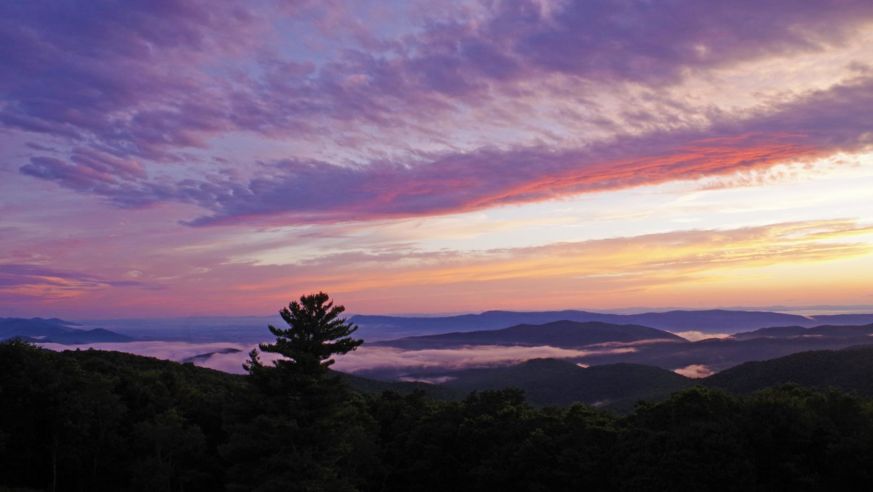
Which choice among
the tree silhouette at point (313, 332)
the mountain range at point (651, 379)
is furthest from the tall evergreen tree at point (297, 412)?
the mountain range at point (651, 379)

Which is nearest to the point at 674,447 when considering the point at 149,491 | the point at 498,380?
the point at 149,491

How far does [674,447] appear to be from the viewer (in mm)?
29922

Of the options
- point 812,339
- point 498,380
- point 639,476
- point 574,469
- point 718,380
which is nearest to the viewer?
point 639,476

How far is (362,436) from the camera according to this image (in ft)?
119

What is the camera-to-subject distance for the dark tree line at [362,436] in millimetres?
28047

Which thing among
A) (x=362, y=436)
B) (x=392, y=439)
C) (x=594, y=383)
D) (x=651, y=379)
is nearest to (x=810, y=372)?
(x=651, y=379)

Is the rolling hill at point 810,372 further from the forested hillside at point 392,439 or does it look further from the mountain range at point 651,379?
the forested hillside at point 392,439

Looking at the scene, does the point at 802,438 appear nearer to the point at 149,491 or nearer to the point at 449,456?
the point at 449,456

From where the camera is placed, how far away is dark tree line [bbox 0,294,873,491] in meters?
28.0

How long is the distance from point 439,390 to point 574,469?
315 ft

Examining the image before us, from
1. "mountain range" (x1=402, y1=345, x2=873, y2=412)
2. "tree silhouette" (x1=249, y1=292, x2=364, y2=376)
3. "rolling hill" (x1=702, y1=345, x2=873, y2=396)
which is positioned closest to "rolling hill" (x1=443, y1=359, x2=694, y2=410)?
"mountain range" (x1=402, y1=345, x2=873, y2=412)

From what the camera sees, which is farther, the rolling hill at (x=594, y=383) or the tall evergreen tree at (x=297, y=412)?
the rolling hill at (x=594, y=383)

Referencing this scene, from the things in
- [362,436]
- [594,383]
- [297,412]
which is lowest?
[594,383]

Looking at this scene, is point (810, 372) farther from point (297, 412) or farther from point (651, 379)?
point (297, 412)
